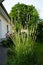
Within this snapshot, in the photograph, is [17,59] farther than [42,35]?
No

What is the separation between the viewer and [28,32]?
7324 mm

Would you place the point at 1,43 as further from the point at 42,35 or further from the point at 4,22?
the point at 42,35

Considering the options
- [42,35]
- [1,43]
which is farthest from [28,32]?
[42,35]

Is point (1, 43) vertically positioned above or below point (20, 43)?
below

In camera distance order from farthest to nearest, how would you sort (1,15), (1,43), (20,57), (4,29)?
(4,29) → (1,15) → (1,43) → (20,57)

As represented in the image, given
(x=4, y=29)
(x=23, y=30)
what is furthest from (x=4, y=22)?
(x=23, y=30)

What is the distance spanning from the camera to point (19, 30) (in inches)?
295

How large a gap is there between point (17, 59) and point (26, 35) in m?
0.84

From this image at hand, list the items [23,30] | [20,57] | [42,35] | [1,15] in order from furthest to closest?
[42,35], [1,15], [23,30], [20,57]

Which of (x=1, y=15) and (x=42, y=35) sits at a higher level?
(x=1, y=15)

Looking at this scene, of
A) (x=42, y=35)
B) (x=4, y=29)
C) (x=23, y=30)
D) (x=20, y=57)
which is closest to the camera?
(x=20, y=57)

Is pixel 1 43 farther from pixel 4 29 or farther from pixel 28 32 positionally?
pixel 28 32

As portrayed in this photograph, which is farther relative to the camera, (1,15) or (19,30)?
(1,15)

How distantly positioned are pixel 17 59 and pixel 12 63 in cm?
30
